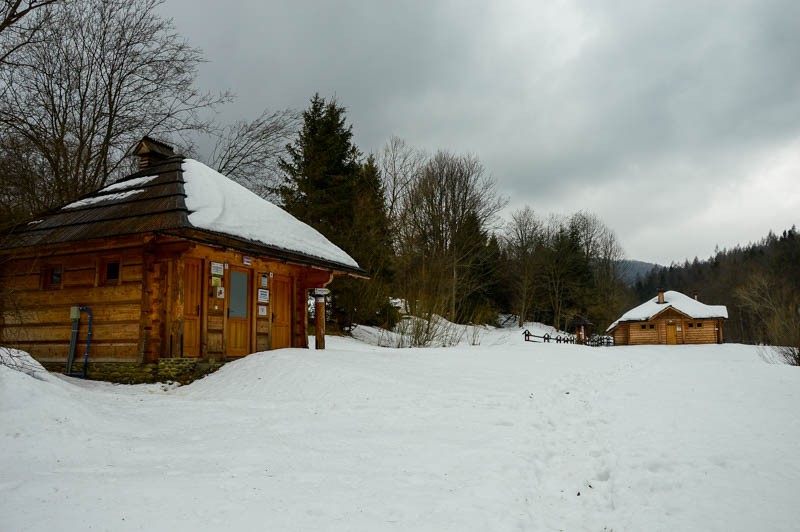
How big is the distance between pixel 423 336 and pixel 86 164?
12.9 m

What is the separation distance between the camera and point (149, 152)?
576 inches

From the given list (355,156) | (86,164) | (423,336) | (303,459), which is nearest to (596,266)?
(355,156)

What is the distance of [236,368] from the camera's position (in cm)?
1109

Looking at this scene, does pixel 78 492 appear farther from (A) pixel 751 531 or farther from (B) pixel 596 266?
(B) pixel 596 266

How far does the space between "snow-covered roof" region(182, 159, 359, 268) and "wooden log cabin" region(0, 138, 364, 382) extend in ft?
0.15

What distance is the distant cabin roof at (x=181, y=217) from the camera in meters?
10.9

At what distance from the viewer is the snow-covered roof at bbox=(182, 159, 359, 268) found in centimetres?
1150

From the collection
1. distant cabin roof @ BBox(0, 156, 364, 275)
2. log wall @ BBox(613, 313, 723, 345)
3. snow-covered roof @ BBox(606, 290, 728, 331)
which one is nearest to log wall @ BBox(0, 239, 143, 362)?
distant cabin roof @ BBox(0, 156, 364, 275)

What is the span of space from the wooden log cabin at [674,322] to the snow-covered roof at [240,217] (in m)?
33.4

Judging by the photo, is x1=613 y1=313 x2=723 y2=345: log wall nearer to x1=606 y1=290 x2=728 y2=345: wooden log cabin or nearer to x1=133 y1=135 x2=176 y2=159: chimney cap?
x1=606 y1=290 x2=728 y2=345: wooden log cabin

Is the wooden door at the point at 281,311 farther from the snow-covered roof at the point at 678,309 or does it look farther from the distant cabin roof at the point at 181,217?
the snow-covered roof at the point at 678,309

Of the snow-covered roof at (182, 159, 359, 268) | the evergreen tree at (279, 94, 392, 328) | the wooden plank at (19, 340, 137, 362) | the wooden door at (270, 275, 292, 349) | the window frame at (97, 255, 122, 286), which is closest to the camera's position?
the wooden plank at (19, 340, 137, 362)

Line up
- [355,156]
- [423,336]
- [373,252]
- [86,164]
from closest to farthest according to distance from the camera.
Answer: [86,164], [423,336], [373,252], [355,156]

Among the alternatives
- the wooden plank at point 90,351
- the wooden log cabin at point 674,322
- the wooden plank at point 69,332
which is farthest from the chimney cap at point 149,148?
the wooden log cabin at point 674,322
